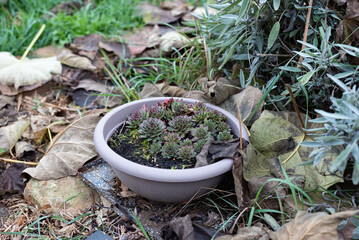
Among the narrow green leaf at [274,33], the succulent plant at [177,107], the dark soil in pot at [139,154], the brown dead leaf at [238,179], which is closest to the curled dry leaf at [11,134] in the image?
the dark soil in pot at [139,154]

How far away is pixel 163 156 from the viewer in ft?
5.64

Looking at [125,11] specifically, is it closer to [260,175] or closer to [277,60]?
[277,60]

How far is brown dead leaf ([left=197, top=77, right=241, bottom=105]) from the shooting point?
6.62ft

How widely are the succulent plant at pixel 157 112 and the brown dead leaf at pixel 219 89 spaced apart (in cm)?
27

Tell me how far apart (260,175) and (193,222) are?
0.36 metres

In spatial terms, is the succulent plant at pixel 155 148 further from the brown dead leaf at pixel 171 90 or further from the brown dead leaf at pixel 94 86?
the brown dead leaf at pixel 94 86

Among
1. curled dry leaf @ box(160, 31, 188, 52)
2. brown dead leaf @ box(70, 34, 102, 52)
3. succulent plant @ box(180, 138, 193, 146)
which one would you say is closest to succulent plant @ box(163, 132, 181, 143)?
succulent plant @ box(180, 138, 193, 146)

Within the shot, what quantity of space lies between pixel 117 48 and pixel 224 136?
1671 millimetres

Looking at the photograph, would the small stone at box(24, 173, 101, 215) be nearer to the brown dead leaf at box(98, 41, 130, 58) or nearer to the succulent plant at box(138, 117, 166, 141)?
the succulent plant at box(138, 117, 166, 141)

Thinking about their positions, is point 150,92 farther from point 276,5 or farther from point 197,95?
point 276,5

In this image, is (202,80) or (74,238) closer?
(74,238)

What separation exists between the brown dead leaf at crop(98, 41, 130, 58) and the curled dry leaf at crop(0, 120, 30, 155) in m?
0.98

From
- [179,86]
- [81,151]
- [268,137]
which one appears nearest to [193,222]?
[268,137]

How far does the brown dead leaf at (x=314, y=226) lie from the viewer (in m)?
1.31
